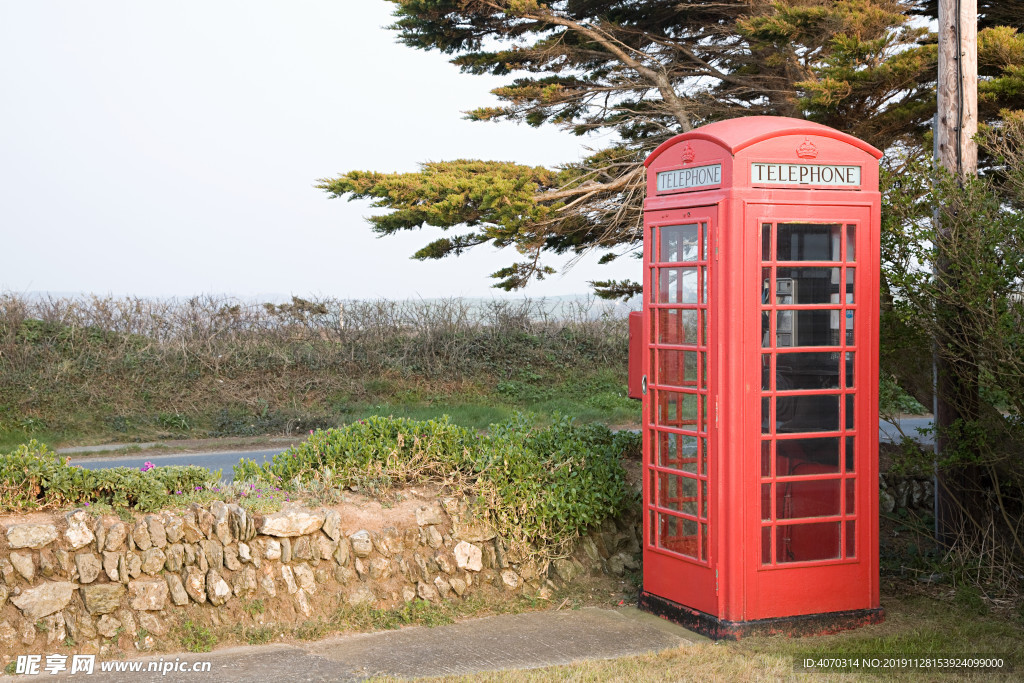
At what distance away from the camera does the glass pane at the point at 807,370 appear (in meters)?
5.55

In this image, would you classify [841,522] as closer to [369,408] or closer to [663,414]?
[663,414]

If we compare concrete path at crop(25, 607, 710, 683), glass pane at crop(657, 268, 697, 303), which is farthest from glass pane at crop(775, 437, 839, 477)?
concrete path at crop(25, 607, 710, 683)

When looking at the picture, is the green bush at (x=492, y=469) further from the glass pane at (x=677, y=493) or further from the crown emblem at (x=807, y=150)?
the crown emblem at (x=807, y=150)

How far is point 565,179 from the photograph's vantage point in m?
14.8

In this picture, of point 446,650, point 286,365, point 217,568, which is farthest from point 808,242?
point 286,365

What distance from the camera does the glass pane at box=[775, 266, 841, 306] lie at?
217 inches

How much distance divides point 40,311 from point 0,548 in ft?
43.9

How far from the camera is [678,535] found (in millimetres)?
5918

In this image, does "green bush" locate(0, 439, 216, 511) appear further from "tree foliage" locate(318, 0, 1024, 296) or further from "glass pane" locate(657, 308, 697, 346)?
"tree foliage" locate(318, 0, 1024, 296)

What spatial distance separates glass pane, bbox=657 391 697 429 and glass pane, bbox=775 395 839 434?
20.4 inches

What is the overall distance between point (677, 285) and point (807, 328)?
0.85 meters

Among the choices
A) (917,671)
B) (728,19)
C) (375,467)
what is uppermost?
(728,19)

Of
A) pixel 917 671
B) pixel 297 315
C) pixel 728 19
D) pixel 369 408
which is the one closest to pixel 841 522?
pixel 917 671

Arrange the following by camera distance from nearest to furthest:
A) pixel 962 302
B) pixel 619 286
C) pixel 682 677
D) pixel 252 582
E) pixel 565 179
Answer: pixel 682 677 → pixel 252 582 → pixel 962 302 → pixel 565 179 → pixel 619 286
